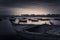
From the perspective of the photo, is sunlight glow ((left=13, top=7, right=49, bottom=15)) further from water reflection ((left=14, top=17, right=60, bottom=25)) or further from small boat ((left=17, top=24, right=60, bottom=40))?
small boat ((left=17, top=24, right=60, bottom=40))

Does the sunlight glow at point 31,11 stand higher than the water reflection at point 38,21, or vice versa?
the sunlight glow at point 31,11

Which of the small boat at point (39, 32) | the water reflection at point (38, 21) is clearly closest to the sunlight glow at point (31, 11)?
the water reflection at point (38, 21)

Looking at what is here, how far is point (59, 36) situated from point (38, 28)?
0.49ft

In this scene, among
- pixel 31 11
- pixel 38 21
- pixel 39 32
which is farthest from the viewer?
pixel 31 11

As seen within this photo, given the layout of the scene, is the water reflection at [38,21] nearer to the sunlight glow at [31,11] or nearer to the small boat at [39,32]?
the small boat at [39,32]

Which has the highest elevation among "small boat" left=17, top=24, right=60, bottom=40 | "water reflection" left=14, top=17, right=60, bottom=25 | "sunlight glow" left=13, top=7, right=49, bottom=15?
"sunlight glow" left=13, top=7, right=49, bottom=15

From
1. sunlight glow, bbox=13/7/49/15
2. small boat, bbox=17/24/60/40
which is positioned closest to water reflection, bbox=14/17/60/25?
small boat, bbox=17/24/60/40

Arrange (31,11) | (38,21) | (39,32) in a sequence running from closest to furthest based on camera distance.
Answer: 1. (39,32)
2. (38,21)
3. (31,11)

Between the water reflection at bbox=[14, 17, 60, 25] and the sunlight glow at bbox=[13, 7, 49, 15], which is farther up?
the sunlight glow at bbox=[13, 7, 49, 15]

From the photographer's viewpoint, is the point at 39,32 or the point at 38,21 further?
the point at 38,21

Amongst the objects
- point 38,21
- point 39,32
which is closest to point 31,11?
point 38,21

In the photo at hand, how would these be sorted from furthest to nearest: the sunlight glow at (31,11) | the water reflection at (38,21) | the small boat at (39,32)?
the sunlight glow at (31,11) → the water reflection at (38,21) → the small boat at (39,32)

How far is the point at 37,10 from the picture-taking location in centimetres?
147

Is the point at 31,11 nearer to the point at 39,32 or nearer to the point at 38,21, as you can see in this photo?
the point at 38,21
